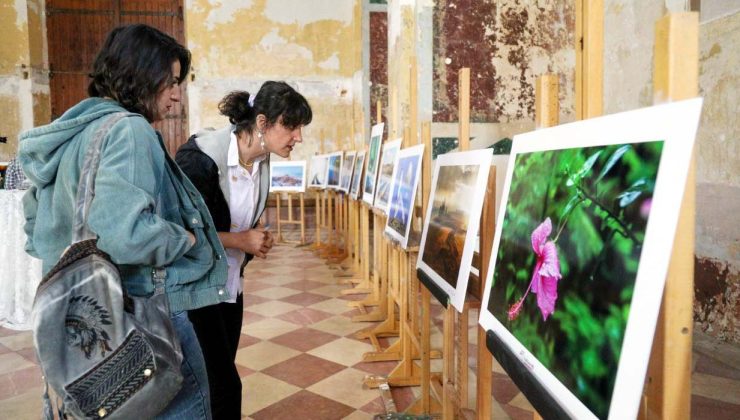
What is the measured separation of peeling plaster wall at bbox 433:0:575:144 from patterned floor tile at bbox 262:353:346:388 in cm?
257

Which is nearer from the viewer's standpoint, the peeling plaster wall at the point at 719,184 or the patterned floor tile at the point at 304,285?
the peeling plaster wall at the point at 719,184

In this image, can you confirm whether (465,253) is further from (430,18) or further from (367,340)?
(430,18)

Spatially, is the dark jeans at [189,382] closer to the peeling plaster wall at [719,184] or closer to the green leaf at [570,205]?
the green leaf at [570,205]

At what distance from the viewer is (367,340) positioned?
379 centimetres

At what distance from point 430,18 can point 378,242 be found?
87.9 inches

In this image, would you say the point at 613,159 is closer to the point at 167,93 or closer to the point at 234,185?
the point at 167,93

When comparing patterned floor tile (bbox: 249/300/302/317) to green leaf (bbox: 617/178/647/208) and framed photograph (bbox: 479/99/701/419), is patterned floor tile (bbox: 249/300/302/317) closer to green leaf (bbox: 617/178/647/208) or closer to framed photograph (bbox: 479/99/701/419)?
framed photograph (bbox: 479/99/701/419)

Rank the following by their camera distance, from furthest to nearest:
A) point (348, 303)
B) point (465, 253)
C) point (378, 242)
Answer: point (348, 303) → point (378, 242) → point (465, 253)

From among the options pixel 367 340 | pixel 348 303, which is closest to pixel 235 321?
pixel 367 340

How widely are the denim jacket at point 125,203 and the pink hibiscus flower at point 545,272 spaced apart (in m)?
0.83

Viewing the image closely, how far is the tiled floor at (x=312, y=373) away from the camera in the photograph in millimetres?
2672

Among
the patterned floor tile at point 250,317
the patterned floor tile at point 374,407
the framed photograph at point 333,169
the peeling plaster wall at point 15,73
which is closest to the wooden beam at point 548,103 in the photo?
the patterned floor tile at point 374,407

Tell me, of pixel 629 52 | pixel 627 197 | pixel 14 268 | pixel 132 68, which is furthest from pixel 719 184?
pixel 14 268

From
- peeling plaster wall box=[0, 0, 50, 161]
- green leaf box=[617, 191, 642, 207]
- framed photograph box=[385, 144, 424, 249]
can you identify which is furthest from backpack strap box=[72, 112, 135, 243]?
peeling plaster wall box=[0, 0, 50, 161]
